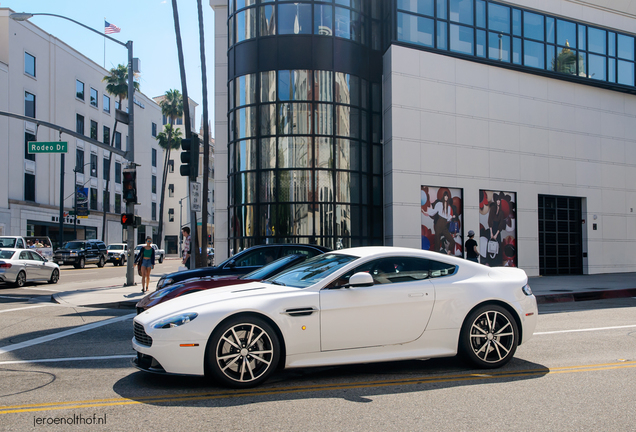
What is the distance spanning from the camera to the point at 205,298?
5.46 meters

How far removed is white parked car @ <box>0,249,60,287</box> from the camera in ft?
62.9

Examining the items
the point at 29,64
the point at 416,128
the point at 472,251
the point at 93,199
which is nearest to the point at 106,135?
the point at 93,199

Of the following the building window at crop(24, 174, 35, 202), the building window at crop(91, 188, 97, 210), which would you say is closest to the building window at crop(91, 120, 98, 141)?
the building window at crop(91, 188, 97, 210)

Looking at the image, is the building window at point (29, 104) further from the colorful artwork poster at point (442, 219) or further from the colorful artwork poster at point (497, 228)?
the colorful artwork poster at point (497, 228)

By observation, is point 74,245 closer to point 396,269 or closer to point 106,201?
point 106,201

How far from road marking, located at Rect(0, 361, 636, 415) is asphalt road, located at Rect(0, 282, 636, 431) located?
10mm

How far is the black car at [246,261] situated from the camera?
10578 mm

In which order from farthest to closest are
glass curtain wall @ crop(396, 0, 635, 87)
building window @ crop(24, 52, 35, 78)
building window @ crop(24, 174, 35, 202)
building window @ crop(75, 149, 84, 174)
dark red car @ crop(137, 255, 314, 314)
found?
building window @ crop(75, 149, 84, 174), building window @ crop(24, 174, 35, 202), building window @ crop(24, 52, 35, 78), glass curtain wall @ crop(396, 0, 635, 87), dark red car @ crop(137, 255, 314, 314)

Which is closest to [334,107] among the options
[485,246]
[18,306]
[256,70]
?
[256,70]

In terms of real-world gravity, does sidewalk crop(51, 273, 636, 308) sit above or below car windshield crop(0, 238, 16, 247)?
below

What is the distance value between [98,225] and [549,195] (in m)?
47.5

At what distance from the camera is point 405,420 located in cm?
426

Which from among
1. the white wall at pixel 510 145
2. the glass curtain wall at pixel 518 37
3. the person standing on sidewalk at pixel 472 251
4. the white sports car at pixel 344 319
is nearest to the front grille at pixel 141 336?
the white sports car at pixel 344 319

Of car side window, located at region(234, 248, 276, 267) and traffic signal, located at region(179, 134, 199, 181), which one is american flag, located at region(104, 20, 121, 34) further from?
car side window, located at region(234, 248, 276, 267)
